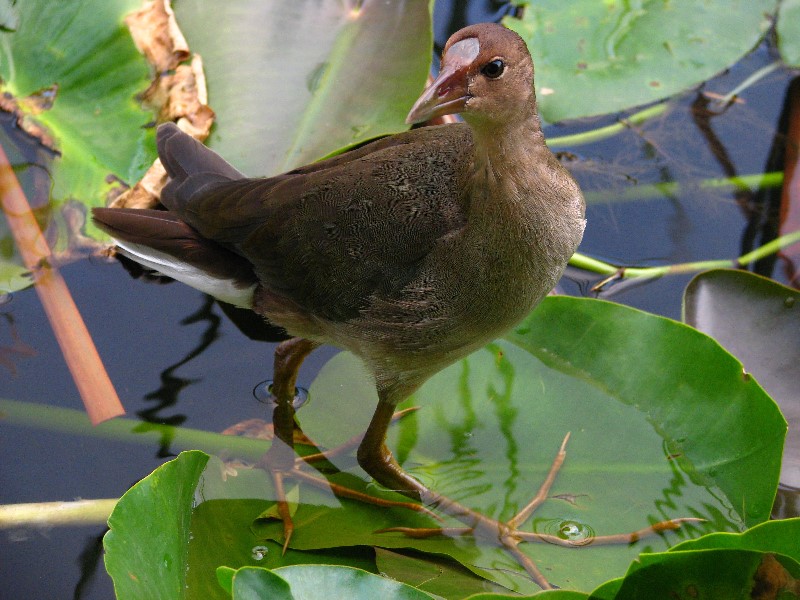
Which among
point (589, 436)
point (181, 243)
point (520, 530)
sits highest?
point (181, 243)

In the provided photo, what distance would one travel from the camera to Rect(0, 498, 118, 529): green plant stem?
208 cm

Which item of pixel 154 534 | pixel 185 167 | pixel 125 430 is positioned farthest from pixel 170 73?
pixel 154 534

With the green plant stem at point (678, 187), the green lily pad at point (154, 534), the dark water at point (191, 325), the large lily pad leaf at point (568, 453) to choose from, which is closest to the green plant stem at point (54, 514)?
the dark water at point (191, 325)

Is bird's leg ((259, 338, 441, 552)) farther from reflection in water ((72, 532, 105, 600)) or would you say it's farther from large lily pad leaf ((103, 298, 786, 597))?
reflection in water ((72, 532, 105, 600))

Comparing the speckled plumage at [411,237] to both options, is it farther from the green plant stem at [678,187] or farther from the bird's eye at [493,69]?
the green plant stem at [678,187]

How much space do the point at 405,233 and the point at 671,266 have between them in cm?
108

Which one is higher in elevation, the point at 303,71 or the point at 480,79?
the point at 480,79

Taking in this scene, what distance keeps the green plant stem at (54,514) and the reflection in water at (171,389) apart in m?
0.23

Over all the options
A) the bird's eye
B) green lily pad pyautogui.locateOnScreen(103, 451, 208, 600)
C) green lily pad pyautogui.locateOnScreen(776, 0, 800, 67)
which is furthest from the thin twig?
green lily pad pyautogui.locateOnScreen(776, 0, 800, 67)

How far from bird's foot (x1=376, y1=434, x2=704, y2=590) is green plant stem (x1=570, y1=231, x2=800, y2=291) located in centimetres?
64

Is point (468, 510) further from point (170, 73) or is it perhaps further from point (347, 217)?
point (170, 73)

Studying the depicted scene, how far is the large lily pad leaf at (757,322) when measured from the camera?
2.21 meters

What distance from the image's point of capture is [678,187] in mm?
2875

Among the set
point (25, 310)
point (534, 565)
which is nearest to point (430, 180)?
point (534, 565)
